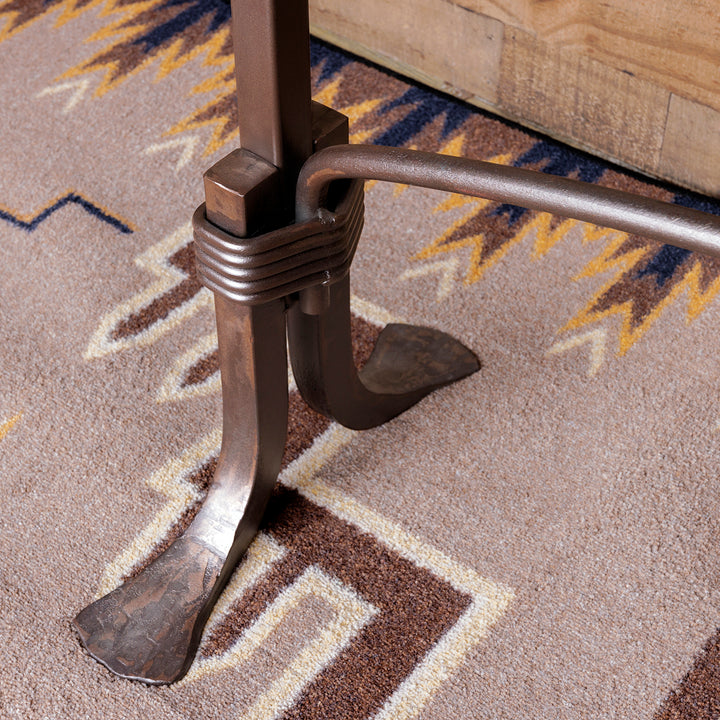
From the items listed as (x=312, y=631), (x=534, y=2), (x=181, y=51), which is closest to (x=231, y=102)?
(x=181, y=51)

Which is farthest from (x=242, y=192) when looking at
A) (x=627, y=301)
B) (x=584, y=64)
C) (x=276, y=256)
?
(x=584, y=64)

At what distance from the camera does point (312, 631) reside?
3.14ft

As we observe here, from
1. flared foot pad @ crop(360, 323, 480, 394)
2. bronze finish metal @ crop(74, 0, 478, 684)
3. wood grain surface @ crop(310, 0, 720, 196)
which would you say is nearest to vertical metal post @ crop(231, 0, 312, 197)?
bronze finish metal @ crop(74, 0, 478, 684)

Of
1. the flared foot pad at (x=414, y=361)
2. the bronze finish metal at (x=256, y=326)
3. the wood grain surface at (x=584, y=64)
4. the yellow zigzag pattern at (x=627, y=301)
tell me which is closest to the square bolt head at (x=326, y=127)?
the bronze finish metal at (x=256, y=326)

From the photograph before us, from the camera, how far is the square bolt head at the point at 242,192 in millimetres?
810

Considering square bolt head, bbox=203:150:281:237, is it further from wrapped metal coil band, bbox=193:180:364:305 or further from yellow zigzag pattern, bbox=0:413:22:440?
yellow zigzag pattern, bbox=0:413:22:440

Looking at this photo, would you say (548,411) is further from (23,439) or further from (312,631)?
(23,439)

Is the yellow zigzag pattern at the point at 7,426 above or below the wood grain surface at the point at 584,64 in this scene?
below

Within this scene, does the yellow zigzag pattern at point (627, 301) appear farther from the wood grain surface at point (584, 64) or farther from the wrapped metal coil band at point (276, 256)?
the wrapped metal coil band at point (276, 256)

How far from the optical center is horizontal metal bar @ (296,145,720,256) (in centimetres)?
68

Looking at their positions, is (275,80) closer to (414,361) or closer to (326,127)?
(326,127)

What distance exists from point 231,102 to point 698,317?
2.36ft

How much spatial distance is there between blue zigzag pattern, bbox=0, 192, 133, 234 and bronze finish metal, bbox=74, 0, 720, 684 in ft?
1.42

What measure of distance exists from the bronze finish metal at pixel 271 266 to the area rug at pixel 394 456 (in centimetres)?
4
